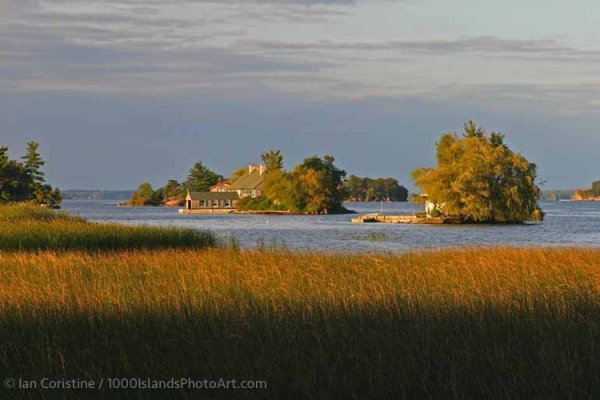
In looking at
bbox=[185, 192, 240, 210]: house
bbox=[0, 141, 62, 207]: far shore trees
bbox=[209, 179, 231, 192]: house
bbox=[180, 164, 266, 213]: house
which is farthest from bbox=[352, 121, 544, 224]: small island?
bbox=[209, 179, 231, 192]: house

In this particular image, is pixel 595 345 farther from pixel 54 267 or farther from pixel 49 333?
pixel 54 267

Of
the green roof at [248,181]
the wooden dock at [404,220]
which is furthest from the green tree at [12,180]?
the green roof at [248,181]

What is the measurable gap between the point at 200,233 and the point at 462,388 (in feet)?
78.6

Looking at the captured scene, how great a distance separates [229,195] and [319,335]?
154303 millimetres

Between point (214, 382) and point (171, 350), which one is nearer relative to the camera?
point (214, 382)

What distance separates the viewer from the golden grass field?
983 centimetres

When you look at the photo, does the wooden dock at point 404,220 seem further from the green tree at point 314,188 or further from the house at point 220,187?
the house at point 220,187

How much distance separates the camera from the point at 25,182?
101562 millimetres

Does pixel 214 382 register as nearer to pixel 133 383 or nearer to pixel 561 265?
pixel 133 383

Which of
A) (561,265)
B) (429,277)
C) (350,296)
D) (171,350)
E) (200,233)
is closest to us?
(171,350)

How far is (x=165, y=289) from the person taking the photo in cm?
1579

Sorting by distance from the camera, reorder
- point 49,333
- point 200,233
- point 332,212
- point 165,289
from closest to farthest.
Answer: point 49,333 < point 165,289 < point 200,233 < point 332,212

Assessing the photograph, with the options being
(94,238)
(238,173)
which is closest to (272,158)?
(238,173)

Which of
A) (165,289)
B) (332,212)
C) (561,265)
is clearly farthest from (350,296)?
(332,212)
